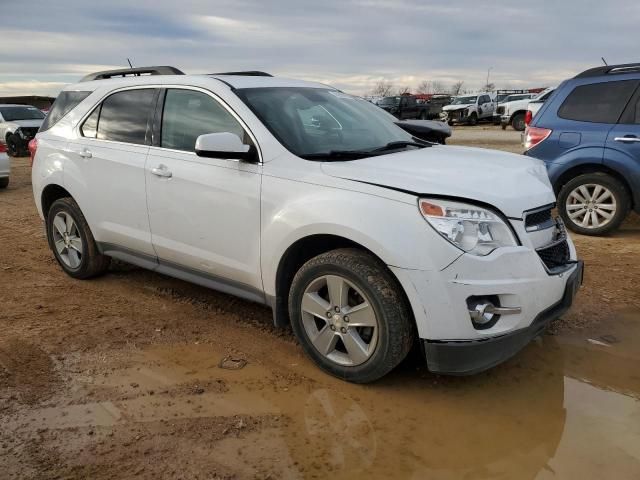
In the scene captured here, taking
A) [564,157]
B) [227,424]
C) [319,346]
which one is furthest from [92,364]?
[564,157]

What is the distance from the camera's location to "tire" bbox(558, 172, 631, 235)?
657 centimetres

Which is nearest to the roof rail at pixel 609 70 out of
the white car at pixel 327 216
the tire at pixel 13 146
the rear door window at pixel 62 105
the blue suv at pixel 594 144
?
the blue suv at pixel 594 144

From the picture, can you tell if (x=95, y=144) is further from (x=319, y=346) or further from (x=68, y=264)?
(x=319, y=346)

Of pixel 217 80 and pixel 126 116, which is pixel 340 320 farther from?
pixel 126 116

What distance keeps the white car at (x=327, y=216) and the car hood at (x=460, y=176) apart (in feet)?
0.04

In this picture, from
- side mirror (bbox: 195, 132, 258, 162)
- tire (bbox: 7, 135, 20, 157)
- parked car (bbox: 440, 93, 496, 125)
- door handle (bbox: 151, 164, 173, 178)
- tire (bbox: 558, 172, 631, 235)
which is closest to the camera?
side mirror (bbox: 195, 132, 258, 162)

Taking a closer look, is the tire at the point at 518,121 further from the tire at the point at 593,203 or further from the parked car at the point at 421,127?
the parked car at the point at 421,127

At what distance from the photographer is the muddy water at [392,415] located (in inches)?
107

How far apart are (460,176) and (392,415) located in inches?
54.1

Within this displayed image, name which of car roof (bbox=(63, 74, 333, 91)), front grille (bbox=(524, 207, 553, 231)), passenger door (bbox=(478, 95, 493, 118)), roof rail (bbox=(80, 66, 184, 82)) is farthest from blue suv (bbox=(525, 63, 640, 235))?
passenger door (bbox=(478, 95, 493, 118))

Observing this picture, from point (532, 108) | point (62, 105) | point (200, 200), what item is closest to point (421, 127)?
point (200, 200)

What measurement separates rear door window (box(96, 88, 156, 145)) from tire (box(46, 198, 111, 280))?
2.55ft

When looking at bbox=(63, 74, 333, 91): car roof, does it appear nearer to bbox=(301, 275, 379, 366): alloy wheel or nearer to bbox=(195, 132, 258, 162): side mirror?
bbox=(195, 132, 258, 162): side mirror

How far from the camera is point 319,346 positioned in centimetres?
350
